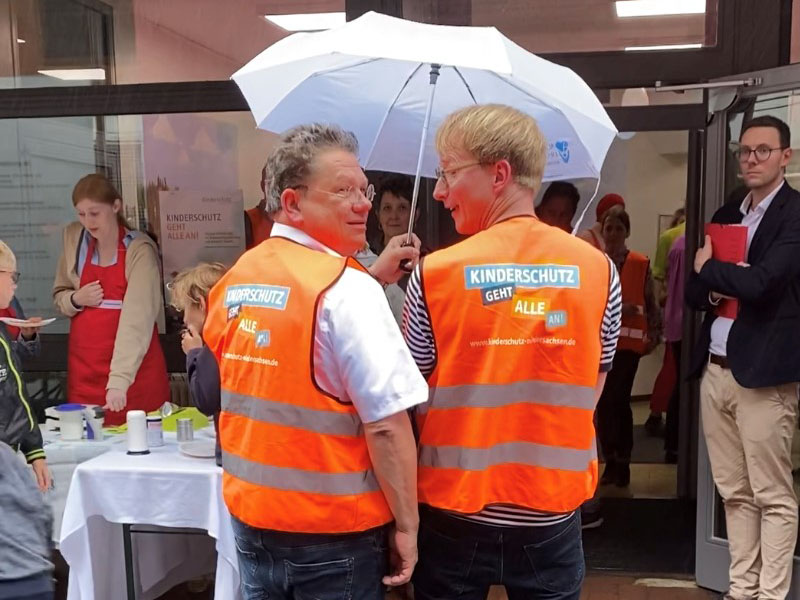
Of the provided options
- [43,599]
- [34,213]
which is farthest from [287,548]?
[34,213]

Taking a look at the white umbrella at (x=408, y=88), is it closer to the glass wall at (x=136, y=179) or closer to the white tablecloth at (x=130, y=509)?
the white tablecloth at (x=130, y=509)

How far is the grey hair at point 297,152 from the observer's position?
165 cm

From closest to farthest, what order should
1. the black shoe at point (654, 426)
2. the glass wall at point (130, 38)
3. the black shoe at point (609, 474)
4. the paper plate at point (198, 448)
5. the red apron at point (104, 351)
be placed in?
1. the paper plate at point (198, 448)
2. the red apron at point (104, 351)
3. the glass wall at point (130, 38)
4. the black shoe at point (609, 474)
5. the black shoe at point (654, 426)

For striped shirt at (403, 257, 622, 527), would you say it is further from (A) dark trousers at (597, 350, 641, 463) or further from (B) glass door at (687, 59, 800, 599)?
(A) dark trousers at (597, 350, 641, 463)


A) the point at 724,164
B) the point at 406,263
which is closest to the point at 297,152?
the point at 406,263

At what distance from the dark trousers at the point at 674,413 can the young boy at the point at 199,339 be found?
11.4 ft

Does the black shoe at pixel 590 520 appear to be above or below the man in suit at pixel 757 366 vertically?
below

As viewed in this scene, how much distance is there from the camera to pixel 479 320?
1645mm

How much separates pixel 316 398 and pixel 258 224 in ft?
10.1

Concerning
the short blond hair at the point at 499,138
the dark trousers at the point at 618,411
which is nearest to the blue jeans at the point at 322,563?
the short blond hair at the point at 499,138

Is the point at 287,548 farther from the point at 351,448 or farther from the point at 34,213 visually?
the point at 34,213

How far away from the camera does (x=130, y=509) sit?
2.82 meters

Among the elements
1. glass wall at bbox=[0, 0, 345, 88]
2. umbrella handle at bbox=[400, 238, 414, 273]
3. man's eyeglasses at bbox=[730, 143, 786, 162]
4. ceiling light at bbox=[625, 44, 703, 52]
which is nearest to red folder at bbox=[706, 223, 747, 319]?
man's eyeglasses at bbox=[730, 143, 786, 162]

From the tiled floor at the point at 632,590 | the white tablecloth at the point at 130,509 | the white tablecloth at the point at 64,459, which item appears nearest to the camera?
the white tablecloth at the point at 130,509
